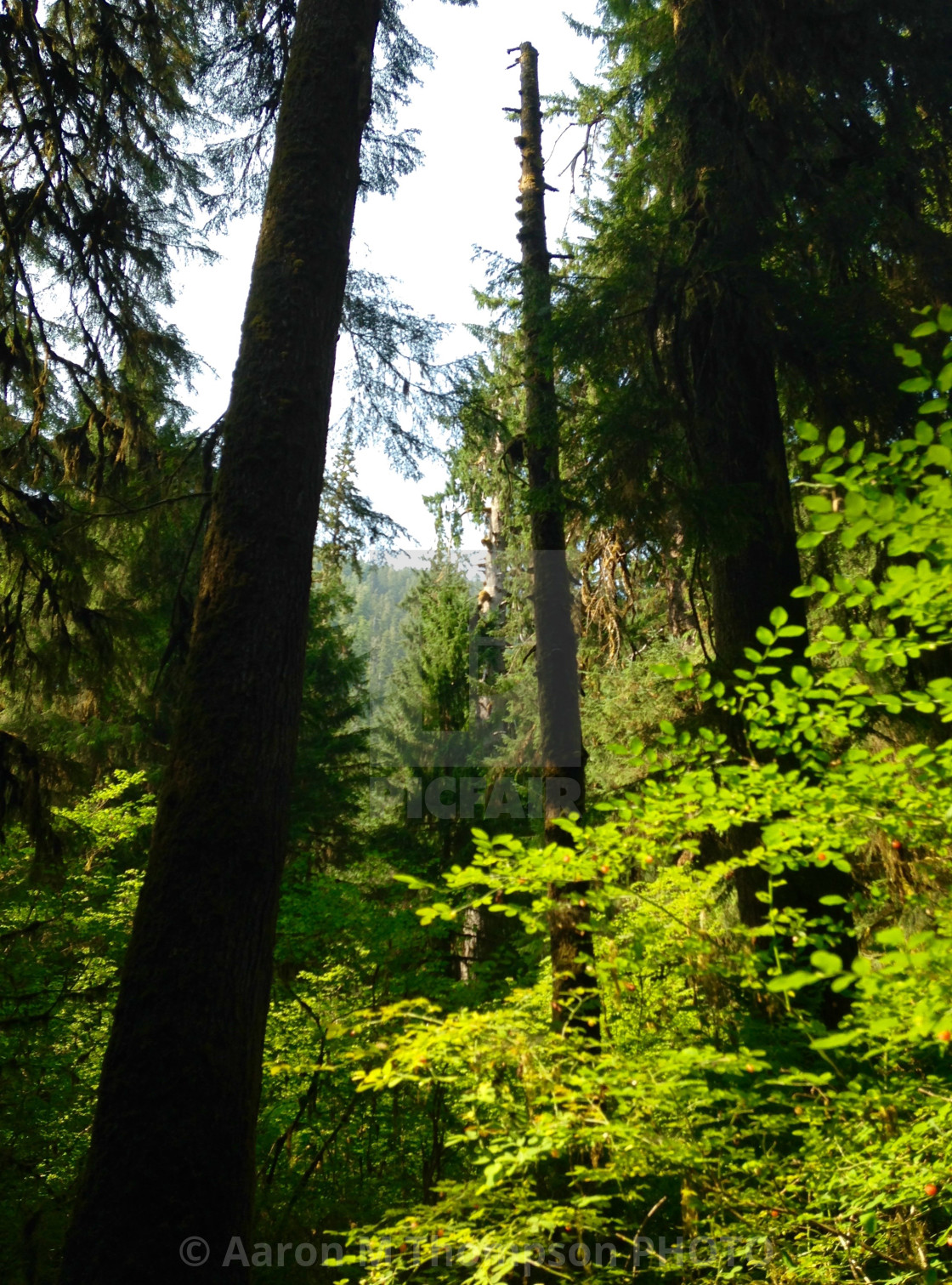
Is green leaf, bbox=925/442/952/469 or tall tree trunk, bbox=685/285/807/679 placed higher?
tall tree trunk, bbox=685/285/807/679

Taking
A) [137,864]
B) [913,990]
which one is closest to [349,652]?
[137,864]

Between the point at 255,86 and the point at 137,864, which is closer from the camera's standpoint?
the point at 255,86

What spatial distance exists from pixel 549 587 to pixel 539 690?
3.25 ft

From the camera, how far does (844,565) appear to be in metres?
7.51

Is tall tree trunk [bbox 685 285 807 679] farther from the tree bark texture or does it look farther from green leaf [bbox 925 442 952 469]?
green leaf [bbox 925 442 952 469]

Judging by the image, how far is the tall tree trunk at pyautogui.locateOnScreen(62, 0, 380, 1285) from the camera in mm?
2533

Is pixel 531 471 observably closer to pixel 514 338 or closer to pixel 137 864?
pixel 514 338

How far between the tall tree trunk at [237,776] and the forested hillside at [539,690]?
2 cm

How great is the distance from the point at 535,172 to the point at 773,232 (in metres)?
4.71

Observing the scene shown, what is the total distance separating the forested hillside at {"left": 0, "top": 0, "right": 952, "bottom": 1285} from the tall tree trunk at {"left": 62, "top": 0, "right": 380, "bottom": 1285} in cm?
2

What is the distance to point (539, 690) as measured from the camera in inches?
322

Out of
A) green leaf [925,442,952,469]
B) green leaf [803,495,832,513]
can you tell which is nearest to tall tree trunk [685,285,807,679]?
green leaf [803,495,832,513]

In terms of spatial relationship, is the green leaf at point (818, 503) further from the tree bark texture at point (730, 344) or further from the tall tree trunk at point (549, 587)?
the tall tree trunk at point (549, 587)

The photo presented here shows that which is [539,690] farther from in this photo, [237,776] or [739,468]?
[237,776]
